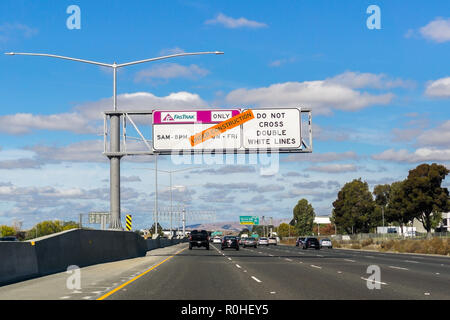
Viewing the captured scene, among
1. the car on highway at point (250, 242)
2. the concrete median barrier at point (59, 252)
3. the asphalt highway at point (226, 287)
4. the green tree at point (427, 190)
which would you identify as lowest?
the car on highway at point (250, 242)

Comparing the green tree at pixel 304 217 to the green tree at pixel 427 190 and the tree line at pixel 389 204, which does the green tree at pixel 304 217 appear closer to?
the tree line at pixel 389 204

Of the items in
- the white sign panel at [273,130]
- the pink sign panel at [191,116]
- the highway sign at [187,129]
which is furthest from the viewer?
the pink sign panel at [191,116]

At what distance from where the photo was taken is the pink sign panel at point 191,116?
36562 mm

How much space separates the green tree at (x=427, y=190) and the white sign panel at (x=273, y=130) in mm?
51253

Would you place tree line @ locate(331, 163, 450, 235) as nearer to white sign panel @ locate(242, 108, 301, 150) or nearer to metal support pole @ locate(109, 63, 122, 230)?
white sign panel @ locate(242, 108, 301, 150)

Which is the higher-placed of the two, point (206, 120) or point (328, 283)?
point (206, 120)

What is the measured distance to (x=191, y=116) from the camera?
36812 millimetres

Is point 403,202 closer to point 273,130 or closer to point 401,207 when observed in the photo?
point 401,207

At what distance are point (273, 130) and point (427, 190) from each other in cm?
5291

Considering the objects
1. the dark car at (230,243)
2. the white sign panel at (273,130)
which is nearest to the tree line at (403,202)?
the dark car at (230,243)

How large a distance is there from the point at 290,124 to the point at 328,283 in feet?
61.7

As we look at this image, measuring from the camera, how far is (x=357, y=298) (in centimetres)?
1418
